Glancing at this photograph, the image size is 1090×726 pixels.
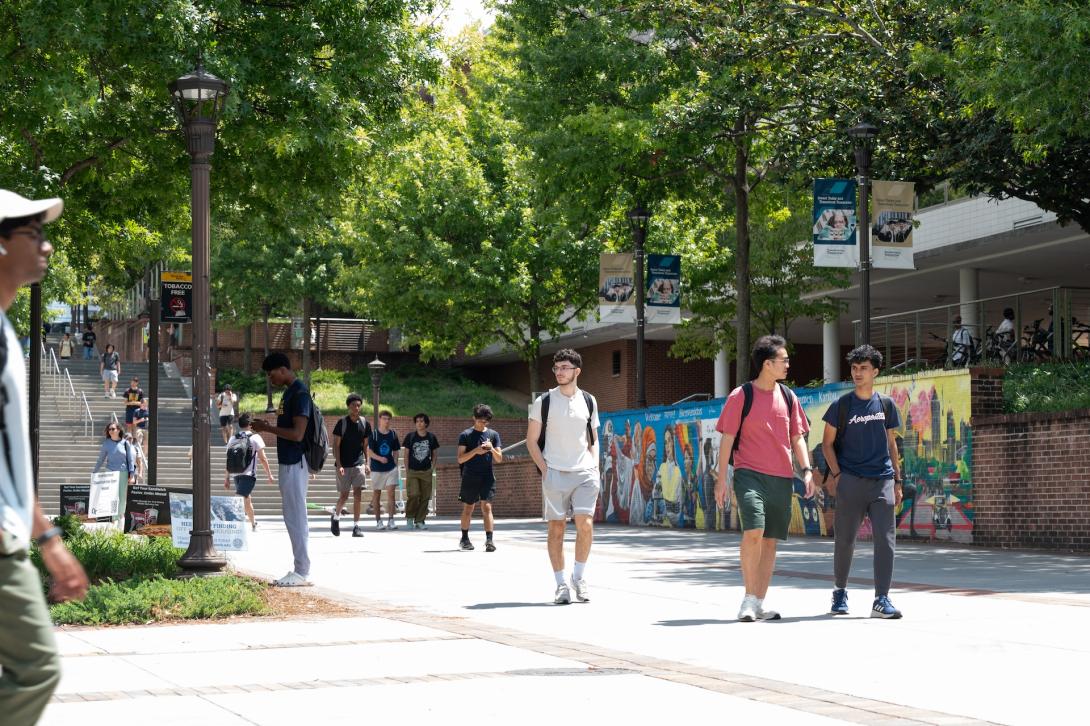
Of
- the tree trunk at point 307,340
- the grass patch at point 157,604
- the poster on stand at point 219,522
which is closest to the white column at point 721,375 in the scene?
the tree trunk at point 307,340

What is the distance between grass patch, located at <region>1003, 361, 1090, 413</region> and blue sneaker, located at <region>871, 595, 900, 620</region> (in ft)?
28.9

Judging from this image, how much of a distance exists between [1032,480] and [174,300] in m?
11.1

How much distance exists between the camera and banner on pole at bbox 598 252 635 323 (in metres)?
28.0

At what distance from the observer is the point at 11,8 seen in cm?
1376

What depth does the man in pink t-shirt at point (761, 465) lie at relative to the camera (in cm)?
975

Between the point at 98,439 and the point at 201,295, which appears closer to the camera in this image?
the point at 201,295

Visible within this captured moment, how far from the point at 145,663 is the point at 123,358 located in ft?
210

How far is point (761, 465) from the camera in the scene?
32.3 feet

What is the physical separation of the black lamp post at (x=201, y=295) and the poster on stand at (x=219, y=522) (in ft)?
0.67

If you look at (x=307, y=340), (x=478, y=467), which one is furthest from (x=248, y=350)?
(x=478, y=467)

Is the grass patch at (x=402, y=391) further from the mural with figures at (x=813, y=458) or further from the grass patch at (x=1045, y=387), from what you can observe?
the grass patch at (x=1045, y=387)

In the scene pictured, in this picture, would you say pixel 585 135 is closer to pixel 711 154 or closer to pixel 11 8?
pixel 711 154

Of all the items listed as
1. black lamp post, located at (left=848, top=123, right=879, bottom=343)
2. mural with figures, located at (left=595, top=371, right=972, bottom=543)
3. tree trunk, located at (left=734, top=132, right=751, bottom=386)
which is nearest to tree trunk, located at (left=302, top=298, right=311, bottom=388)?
mural with figures, located at (left=595, top=371, right=972, bottom=543)

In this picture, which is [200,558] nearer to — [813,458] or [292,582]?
[292,582]
